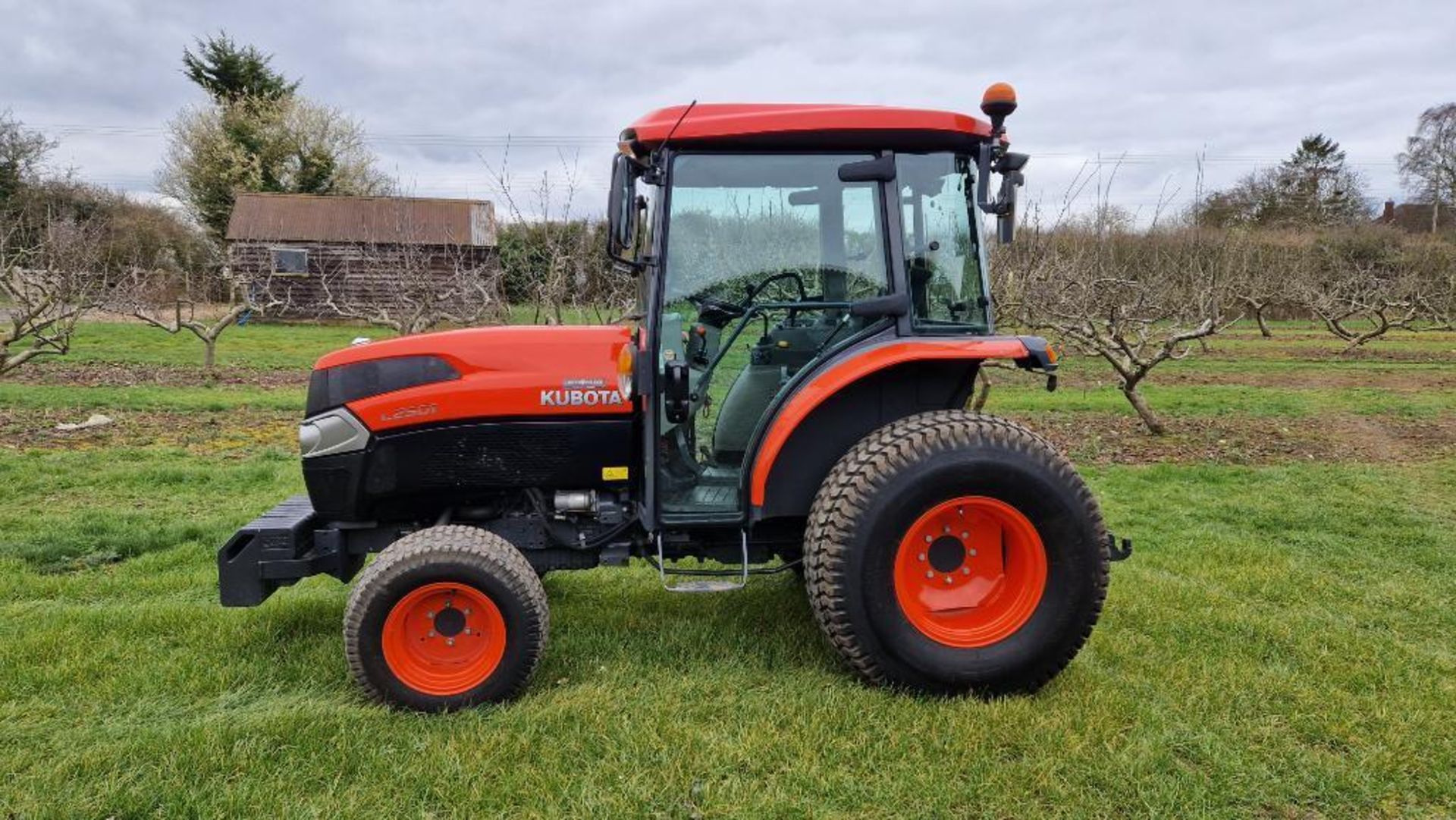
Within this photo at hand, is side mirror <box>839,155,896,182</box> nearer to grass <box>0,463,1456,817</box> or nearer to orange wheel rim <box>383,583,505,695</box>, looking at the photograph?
grass <box>0,463,1456,817</box>

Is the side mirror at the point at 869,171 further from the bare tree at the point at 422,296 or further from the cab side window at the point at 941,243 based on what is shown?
the bare tree at the point at 422,296

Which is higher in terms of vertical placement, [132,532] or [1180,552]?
[132,532]

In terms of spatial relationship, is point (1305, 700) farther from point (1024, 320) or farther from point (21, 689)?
point (1024, 320)

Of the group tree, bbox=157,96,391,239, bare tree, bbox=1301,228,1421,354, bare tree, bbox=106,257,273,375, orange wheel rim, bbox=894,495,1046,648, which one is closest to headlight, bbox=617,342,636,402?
orange wheel rim, bbox=894,495,1046,648

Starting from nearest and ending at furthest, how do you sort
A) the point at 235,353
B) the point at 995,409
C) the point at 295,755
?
the point at 295,755
the point at 995,409
the point at 235,353

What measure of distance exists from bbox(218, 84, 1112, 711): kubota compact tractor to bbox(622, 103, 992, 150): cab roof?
1 cm

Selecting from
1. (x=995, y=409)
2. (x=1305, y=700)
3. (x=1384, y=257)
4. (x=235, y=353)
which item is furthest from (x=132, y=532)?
(x=1384, y=257)

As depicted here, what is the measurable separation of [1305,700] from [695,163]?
2.91m

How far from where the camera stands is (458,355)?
338cm

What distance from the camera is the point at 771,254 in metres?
3.35

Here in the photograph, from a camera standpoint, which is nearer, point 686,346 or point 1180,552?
point 686,346

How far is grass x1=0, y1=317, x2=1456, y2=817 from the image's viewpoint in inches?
102

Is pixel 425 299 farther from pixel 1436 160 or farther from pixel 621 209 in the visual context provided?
pixel 1436 160

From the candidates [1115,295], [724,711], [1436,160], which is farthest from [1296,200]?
[724,711]
